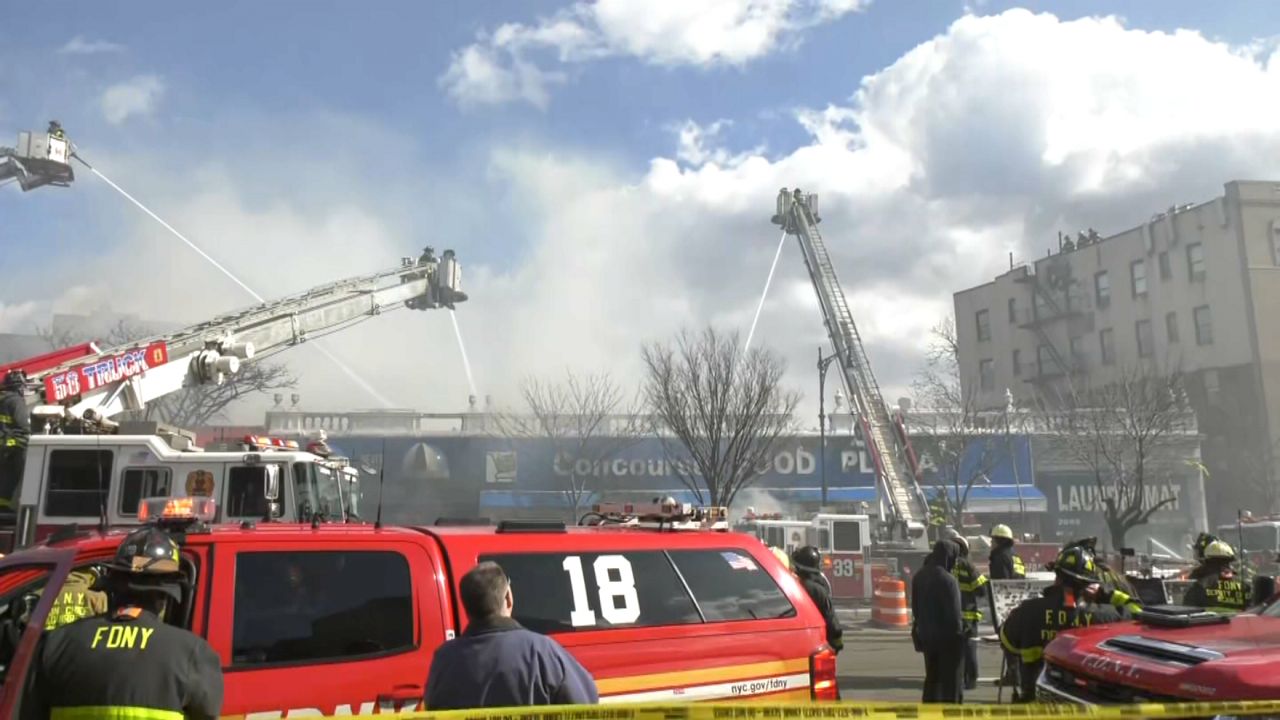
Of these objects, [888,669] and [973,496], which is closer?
[888,669]

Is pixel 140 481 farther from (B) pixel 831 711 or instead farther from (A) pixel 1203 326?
(A) pixel 1203 326

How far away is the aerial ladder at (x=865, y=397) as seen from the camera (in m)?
24.4

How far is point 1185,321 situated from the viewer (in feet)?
129

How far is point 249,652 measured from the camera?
3.42m

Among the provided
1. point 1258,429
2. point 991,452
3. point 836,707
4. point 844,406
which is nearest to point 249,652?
point 836,707

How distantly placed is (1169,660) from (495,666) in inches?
113

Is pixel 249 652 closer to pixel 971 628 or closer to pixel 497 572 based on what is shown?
pixel 497 572

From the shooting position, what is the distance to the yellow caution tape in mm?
2668

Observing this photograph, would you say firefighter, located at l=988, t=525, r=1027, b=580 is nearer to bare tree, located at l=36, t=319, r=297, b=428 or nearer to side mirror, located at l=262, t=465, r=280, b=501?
side mirror, located at l=262, t=465, r=280, b=501

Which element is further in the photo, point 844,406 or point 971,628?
point 844,406

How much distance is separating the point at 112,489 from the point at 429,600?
7168 millimetres

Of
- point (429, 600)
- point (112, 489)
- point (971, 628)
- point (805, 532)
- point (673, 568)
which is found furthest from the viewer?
point (805, 532)

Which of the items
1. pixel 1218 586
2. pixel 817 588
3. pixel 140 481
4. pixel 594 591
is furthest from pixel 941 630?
pixel 140 481

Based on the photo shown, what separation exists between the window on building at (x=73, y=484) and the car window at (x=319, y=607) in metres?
6.96
